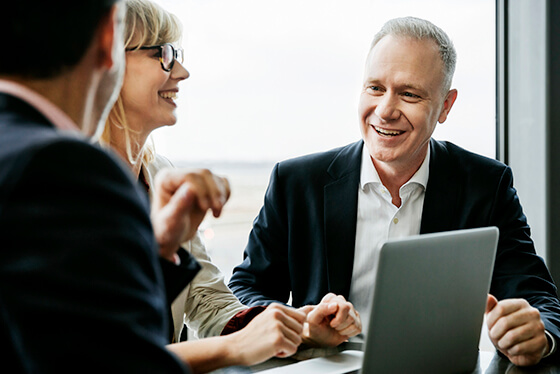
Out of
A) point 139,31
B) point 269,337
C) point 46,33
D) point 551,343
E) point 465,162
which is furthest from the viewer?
point 465,162

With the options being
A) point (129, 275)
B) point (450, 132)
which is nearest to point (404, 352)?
point (129, 275)

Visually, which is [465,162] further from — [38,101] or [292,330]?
[38,101]

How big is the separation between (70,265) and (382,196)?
1611mm

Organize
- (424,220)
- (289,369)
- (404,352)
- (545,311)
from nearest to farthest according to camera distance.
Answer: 1. (404,352)
2. (289,369)
3. (545,311)
4. (424,220)

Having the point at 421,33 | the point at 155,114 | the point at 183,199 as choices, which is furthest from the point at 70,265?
the point at 421,33

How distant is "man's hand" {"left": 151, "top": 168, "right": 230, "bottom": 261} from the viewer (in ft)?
2.72

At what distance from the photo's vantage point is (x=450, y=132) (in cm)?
312

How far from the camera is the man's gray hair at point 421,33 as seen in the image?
1.99m

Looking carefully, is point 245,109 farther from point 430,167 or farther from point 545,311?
point 545,311

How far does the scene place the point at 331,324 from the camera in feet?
4.72

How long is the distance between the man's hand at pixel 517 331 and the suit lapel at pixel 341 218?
56 centimetres

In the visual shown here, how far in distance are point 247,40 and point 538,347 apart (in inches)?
76.9

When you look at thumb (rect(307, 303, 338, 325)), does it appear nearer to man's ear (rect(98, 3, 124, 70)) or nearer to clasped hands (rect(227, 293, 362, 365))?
clasped hands (rect(227, 293, 362, 365))

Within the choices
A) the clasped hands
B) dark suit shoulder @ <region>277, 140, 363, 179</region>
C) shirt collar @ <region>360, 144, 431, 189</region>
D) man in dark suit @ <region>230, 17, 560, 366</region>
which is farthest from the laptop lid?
dark suit shoulder @ <region>277, 140, 363, 179</region>
